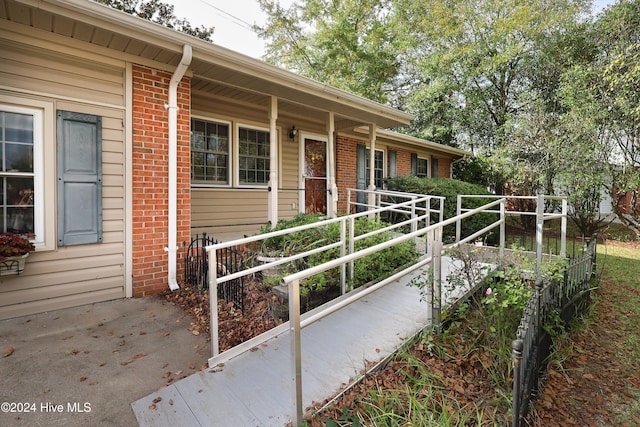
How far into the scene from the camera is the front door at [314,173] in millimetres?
7805

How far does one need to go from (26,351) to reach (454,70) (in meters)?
15.4

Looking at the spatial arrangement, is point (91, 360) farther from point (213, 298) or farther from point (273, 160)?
point (273, 160)

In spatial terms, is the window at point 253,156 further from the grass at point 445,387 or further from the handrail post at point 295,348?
the handrail post at point 295,348

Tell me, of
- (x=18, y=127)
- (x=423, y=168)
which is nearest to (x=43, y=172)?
(x=18, y=127)

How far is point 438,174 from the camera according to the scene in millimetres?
13547

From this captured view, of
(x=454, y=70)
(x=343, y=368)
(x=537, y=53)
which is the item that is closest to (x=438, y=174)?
(x=454, y=70)

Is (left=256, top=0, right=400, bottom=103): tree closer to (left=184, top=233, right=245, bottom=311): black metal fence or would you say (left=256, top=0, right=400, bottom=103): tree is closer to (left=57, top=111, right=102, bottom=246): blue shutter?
(left=184, top=233, right=245, bottom=311): black metal fence

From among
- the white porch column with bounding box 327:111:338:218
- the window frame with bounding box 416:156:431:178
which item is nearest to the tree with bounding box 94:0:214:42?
the white porch column with bounding box 327:111:338:218

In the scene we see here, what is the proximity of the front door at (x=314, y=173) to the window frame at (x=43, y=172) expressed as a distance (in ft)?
15.9

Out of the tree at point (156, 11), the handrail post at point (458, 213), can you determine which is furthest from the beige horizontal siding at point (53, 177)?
the tree at point (156, 11)

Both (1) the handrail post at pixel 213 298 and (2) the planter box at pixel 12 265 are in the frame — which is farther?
(2) the planter box at pixel 12 265

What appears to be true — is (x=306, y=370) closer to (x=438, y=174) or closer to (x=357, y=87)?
(x=438, y=174)

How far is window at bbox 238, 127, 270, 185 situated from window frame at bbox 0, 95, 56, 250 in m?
3.31

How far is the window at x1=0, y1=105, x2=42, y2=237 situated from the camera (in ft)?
11.1
